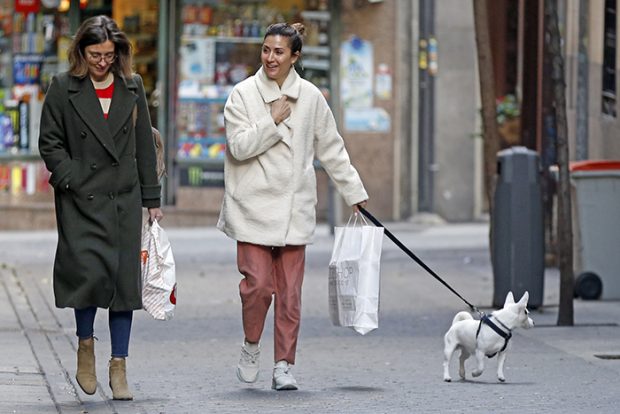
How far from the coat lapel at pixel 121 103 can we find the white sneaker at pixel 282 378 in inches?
Answer: 54.9

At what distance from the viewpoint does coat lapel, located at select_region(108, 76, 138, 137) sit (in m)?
7.48

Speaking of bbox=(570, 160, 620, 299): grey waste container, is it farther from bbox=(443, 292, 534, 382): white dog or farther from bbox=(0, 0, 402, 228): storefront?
bbox=(0, 0, 402, 228): storefront

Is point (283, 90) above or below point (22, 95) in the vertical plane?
above

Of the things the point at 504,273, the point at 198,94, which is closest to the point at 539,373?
the point at 504,273

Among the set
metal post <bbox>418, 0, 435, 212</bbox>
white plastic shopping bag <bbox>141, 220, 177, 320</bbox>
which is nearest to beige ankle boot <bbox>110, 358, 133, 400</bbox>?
white plastic shopping bag <bbox>141, 220, 177, 320</bbox>

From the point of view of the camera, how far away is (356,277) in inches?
317

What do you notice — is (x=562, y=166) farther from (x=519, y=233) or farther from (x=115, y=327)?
(x=115, y=327)

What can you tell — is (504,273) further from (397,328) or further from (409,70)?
(409,70)

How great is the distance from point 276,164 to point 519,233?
13.8ft

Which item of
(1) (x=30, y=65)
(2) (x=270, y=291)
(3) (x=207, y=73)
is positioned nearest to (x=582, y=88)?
(3) (x=207, y=73)

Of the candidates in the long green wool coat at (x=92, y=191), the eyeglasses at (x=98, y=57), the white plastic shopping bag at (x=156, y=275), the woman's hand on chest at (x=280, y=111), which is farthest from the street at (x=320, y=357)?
the eyeglasses at (x=98, y=57)

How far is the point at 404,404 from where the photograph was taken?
301 inches

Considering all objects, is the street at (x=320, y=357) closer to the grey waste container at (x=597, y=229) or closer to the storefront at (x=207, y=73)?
the grey waste container at (x=597, y=229)

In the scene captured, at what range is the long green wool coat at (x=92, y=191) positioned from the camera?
7438mm
